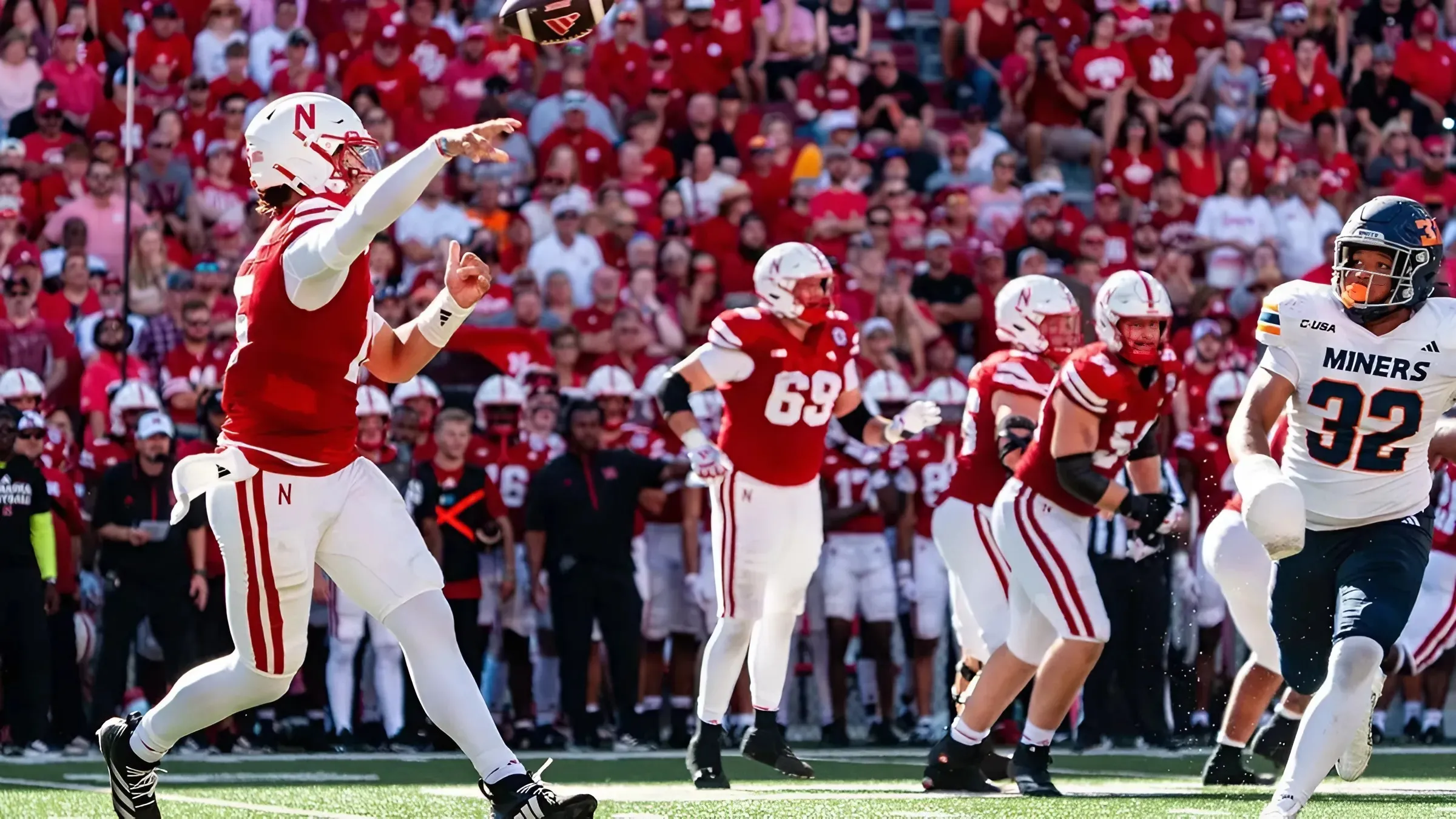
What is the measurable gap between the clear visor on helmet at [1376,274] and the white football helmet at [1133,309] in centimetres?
152

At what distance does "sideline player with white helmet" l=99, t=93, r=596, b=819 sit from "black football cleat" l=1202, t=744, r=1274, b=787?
121 inches

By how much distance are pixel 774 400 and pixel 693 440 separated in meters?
0.36

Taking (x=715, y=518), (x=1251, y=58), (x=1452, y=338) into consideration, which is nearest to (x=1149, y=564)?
(x=715, y=518)

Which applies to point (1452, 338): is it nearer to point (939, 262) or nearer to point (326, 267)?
point (326, 267)

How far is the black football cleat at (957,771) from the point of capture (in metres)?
7.40

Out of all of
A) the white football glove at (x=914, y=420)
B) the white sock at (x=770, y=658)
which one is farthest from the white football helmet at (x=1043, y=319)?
the white sock at (x=770, y=658)

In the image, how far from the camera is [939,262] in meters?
12.6

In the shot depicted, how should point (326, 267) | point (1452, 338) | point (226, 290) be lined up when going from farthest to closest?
point (226, 290), point (1452, 338), point (326, 267)

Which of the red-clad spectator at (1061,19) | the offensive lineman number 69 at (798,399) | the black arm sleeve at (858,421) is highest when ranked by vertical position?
the red-clad spectator at (1061,19)

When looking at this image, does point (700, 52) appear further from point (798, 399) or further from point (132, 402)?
point (798, 399)

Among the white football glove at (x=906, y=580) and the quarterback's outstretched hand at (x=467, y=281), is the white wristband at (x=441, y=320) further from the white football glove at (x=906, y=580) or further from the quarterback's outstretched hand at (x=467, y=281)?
the white football glove at (x=906, y=580)

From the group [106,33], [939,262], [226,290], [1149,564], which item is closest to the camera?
[1149,564]

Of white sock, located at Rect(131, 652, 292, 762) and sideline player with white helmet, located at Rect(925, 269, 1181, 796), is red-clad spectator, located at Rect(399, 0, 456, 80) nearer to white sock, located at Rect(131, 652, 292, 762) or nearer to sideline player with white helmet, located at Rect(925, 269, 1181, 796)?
sideline player with white helmet, located at Rect(925, 269, 1181, 796)

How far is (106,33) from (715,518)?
7.35m
